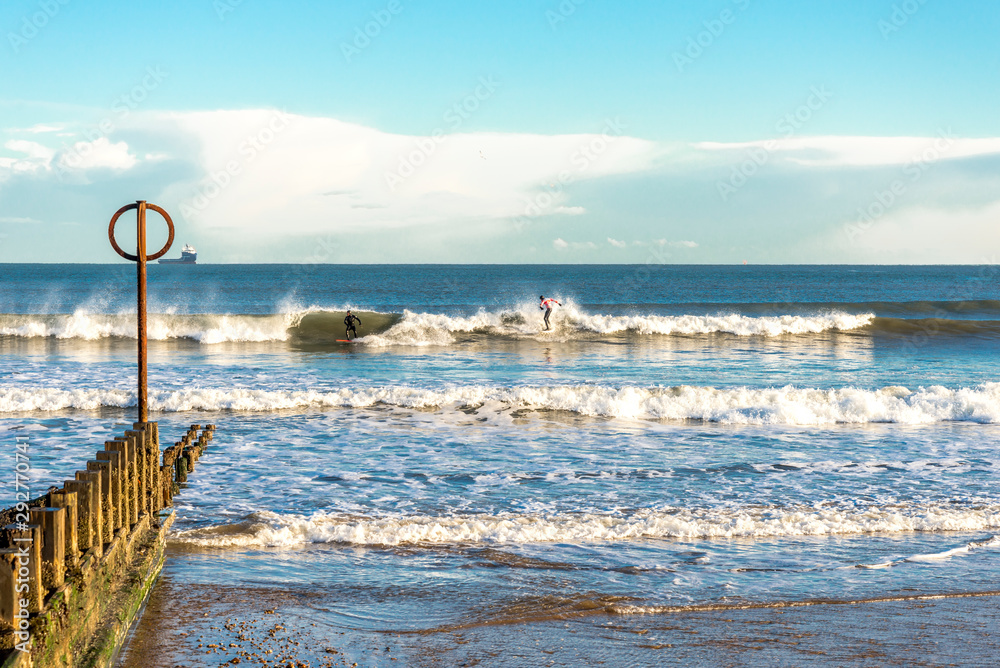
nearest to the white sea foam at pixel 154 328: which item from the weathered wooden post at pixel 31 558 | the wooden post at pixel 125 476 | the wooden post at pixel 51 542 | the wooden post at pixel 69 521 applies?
the wooden post at pixel 125 476

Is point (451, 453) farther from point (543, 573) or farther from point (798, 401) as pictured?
point (798, 401)

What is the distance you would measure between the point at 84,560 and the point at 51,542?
24.4 inches

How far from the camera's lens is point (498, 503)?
9406mm

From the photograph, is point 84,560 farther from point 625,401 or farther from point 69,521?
point 625,401

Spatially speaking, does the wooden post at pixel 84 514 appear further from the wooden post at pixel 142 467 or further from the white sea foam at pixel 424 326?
the white sea foam at pixel 424 326

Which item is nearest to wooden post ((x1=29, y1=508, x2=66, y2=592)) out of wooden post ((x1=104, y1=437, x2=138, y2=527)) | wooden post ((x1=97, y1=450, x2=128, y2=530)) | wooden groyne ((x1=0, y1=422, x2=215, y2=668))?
wooden groyne ((x1=0, y1=422, x2=215, y2=668))


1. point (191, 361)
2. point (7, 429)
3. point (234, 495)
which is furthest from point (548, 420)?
point (191, 361)

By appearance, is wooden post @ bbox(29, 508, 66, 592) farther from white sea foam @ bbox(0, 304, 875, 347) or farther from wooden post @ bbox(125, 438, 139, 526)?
white sea foam @ bbox(0, 304, 875, 347)

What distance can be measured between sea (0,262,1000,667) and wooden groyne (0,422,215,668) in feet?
1.19

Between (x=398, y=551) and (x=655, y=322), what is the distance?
29420 mm

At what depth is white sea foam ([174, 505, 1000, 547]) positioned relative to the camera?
793 cm

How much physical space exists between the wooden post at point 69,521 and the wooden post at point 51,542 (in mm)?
129

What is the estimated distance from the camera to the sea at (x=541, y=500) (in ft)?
18.9

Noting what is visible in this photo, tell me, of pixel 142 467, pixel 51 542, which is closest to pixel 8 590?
pixel 51 542
